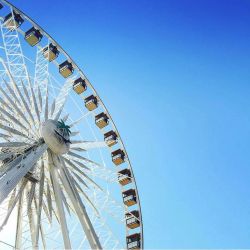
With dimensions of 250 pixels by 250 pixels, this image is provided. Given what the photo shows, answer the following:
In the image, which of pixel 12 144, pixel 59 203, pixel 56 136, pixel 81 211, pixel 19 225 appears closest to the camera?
pixel 59 203

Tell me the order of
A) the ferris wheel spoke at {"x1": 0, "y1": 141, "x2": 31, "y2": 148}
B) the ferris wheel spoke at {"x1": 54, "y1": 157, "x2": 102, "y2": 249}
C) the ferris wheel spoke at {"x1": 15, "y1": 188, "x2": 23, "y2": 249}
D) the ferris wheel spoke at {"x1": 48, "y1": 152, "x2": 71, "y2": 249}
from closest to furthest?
1. the ferris wheel spoke at {"x1": 48, "y1": 152, "x2": 71, "y2": 249}
2. the ferris wheel spoke at {"x1": 0, "y1": 141, "x2": 31, "y2": 148}
3. the ferris wheel spoke at {"x1": 54, "y1": 157, "x2": 102, "y2": 249}
4. the ferris wheel spoke at {"x1": 15, "y1": 188, "x2": 23, "y2": 249}

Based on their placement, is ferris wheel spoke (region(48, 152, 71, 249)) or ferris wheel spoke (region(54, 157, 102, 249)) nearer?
ferris wheel spoke (region(48, 152, 71, 249))

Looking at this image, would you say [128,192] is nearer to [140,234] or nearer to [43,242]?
[140,234]

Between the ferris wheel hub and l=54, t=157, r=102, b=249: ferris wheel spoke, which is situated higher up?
the ferris wheel hub

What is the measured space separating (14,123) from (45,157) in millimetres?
2198

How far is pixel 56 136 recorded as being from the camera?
19344 mm

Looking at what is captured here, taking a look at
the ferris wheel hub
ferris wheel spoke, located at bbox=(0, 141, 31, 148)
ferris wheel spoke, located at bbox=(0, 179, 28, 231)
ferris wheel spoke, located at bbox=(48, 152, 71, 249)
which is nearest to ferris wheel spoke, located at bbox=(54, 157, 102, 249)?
ferris wheel spoke, located at bbox=(48, 152, 71, 249)

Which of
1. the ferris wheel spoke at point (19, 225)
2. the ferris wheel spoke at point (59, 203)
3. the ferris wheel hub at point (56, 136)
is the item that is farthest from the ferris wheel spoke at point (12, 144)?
the ferris wheel spoke at point (19, 225)

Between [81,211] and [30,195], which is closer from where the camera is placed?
[81,211]

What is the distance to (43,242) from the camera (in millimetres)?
19078

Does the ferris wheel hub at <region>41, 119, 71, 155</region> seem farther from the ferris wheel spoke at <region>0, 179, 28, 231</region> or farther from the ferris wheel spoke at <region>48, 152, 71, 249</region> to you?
the ferris wheel spoke at <region>0, 179, 28, 231</region>

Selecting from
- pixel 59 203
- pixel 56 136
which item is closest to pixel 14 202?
pixel 59 203

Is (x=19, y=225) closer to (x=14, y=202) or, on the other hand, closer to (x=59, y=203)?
(x=14, y=202)

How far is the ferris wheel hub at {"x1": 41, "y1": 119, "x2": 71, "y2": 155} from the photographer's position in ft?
62.5
